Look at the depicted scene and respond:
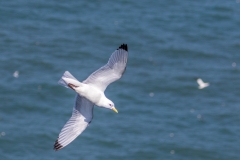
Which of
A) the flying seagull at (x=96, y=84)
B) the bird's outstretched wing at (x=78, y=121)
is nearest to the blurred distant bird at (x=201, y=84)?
the bird's outstretched wing at (x=78, y=121)

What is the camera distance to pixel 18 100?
32.7 m

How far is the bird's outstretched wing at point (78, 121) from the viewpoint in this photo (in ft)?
58.0

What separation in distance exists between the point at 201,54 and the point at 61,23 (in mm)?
7343

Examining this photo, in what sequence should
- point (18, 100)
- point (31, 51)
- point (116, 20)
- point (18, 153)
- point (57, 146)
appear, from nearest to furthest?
point (57, 146) < point (18, 153) < point (18, 100) < point (31, 51) < point (116, 20)

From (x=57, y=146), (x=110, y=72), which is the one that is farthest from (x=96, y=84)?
(x=57, y=146)

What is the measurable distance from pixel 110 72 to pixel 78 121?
66.2 inches

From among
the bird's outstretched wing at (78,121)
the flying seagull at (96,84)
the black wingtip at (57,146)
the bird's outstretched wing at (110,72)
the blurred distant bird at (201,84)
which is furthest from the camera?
the blurred distant bird at (201,84)

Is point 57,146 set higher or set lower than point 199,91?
lower

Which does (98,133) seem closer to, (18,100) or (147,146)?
(147,146)

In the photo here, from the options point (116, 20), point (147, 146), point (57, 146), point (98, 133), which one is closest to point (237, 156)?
point (147, 146)

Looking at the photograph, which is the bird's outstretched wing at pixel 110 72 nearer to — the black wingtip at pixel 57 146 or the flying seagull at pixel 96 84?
the flying seagull at pixel 96 84

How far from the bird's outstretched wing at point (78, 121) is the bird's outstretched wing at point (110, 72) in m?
0.74

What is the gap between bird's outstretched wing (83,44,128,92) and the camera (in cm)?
1698

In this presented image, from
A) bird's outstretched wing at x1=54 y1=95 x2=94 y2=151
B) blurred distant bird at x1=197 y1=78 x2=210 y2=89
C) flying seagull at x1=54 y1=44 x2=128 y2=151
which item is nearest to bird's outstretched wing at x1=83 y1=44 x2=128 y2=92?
flying seagull at x1=54 y1=44 x2=128 y2=151
